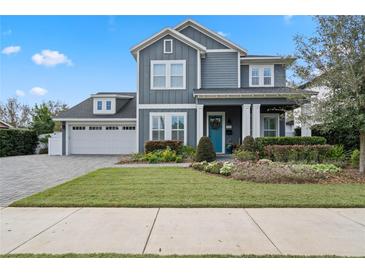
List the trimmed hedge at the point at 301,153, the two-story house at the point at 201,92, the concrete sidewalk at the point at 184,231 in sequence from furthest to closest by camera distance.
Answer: the two-story house at the point at 201,92 < the trimmed hedge at the point at 301,153 < the concrete sidewalk at the point at 184,231

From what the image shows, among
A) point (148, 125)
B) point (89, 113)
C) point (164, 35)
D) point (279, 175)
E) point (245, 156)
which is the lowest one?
point (279, 175)

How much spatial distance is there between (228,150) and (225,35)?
7301 mm

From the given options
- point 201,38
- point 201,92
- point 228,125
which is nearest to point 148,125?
point 201,92

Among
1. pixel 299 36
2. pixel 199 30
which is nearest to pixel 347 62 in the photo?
pixel 299 36

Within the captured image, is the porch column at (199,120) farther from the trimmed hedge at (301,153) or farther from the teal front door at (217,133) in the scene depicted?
the trimmed hedge at (301,153)

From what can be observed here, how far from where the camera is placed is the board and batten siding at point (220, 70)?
16984mm

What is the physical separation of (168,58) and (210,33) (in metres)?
3.44

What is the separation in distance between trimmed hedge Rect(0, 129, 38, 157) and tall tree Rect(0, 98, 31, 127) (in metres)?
15.9

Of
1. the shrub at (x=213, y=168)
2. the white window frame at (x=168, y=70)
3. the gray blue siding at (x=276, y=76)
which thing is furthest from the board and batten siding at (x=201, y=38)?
the shrub at (x=213, y=168)

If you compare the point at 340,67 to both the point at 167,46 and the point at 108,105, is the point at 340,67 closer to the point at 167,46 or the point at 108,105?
the point at 167,46

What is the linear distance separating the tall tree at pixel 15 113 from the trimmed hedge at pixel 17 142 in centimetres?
1594

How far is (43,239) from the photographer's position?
13.3ft

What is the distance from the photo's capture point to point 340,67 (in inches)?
386

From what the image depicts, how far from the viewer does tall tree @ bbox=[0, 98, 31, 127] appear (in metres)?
36.5
